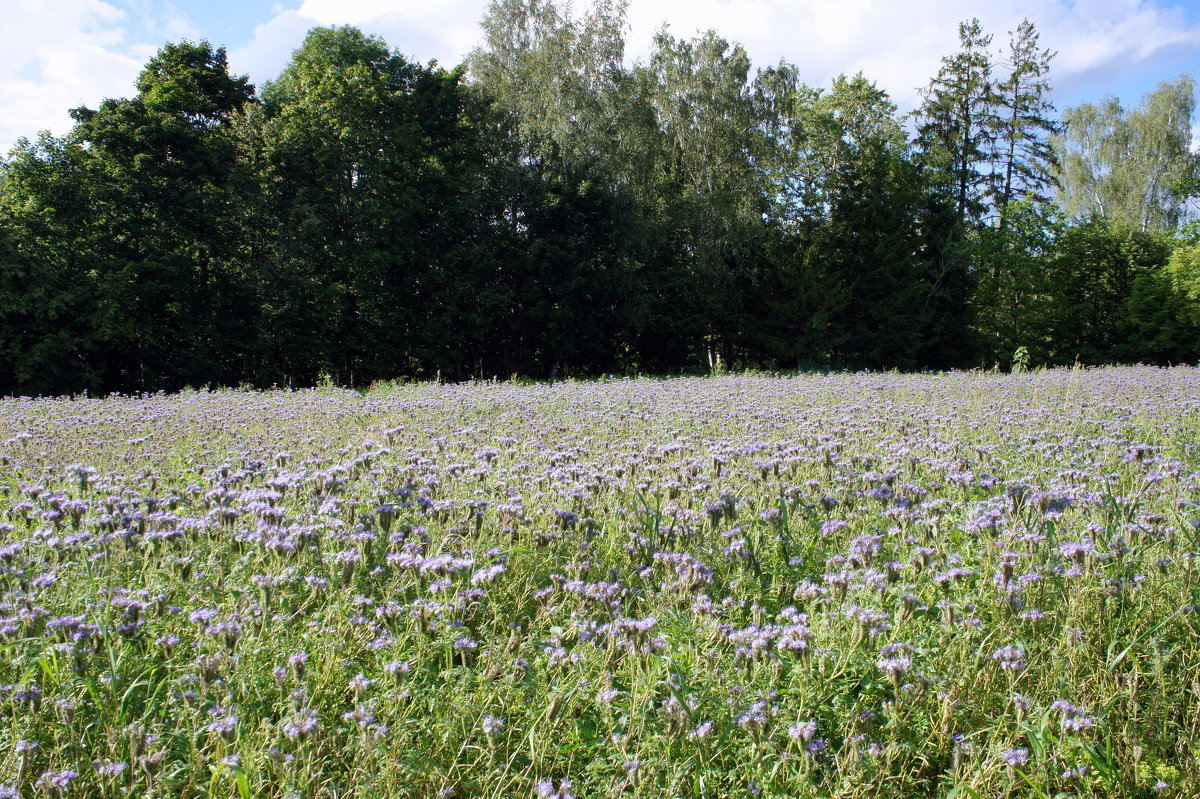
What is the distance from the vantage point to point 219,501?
12.6 ft

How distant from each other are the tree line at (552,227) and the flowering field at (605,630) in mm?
19257

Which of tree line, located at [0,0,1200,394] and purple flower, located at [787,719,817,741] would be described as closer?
purple flower, located at [787,719,817,741]

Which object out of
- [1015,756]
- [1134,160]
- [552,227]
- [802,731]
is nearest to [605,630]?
[802,731]

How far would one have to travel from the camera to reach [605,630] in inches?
101

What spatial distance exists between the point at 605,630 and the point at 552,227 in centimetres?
2455

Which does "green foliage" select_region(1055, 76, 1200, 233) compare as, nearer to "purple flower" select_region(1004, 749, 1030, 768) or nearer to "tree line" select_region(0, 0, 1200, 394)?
"tree line" select_region(0, 0, 1200, 394)

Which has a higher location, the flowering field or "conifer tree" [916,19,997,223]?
"conifer tree" [916,19,997,223]

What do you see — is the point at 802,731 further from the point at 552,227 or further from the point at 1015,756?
the point at 552,227

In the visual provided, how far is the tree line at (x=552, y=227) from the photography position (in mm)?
20750

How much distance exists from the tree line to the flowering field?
19.3m

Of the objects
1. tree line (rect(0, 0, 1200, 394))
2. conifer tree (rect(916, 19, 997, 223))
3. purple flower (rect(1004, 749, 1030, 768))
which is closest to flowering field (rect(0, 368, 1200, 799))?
purple flower (rect(1004, 749, 1030, 768))

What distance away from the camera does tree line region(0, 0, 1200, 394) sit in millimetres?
20750

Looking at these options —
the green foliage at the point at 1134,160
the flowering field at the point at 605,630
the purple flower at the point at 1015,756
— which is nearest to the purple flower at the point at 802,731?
the flowering field at the point at 605,630

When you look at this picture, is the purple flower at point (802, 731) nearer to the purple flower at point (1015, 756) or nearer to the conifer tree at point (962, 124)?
the purple flower at point (1015, 756)
